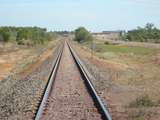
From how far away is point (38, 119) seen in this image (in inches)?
487

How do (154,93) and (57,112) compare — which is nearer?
(57,112)

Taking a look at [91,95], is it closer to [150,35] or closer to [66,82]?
[66,82]

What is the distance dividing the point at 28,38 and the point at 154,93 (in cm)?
10920

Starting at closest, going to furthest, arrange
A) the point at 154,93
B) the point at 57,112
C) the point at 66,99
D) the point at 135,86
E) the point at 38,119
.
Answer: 1. the point at 38,119
2. the point at 57,112
3. the point at 66,99
4. the point at 154,93
5. the point at 135,86

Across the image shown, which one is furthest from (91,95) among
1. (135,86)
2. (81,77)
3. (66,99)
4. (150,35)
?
(150,35)

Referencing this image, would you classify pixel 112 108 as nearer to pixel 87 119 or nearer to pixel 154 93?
pixel 87 119

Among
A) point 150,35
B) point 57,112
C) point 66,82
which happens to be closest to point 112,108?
point 57,112

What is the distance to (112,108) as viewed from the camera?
14688 mm

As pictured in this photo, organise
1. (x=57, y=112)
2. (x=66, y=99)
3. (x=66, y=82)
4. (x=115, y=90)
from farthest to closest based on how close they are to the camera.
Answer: (x=66, y=82) < (x=115, y=90) < (x=66, y=99) < (x=57, y=112)

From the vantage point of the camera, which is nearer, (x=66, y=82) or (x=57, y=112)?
(x=57, y=112)

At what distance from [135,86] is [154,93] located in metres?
2.98

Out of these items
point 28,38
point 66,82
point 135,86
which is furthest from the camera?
point 28,38

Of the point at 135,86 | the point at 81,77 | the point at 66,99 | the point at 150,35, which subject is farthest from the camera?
the point at 150,35

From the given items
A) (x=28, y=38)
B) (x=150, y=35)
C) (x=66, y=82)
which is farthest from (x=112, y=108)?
(x=150, y=35)
